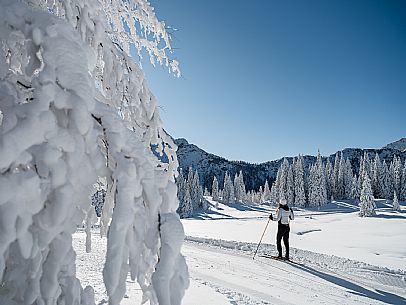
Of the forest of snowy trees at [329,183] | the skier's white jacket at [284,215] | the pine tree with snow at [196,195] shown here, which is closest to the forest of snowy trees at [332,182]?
the forest of snowy trees at [329,183]

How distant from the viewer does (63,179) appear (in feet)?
4.05

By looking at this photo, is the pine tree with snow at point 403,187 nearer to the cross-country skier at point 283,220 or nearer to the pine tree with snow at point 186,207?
the pine tree with snow at point 186,207

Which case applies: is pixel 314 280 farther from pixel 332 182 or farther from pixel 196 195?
pixel 332 182

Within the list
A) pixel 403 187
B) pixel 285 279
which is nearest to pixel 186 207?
pixel 403 187

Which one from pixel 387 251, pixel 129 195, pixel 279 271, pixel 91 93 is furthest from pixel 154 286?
pixel 387 251

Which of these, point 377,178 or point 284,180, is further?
point 377,178

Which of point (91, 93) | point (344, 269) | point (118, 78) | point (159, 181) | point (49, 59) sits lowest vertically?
point (344, 269)

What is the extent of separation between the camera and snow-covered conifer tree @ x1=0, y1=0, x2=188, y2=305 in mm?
1148

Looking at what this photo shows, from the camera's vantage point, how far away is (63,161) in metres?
1.26

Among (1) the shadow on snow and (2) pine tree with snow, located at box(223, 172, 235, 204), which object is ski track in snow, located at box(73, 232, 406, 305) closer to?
(1) the shadow on snow

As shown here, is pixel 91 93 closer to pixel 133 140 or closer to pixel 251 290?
pixel 133 140

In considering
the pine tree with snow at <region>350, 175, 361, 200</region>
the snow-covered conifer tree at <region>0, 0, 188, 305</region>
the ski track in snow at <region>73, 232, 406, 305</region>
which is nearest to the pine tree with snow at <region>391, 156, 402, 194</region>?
the pine tree with snow at <region>350, 175, 361, 200</region>

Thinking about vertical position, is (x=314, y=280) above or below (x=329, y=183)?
below

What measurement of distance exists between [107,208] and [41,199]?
674 millimetres
